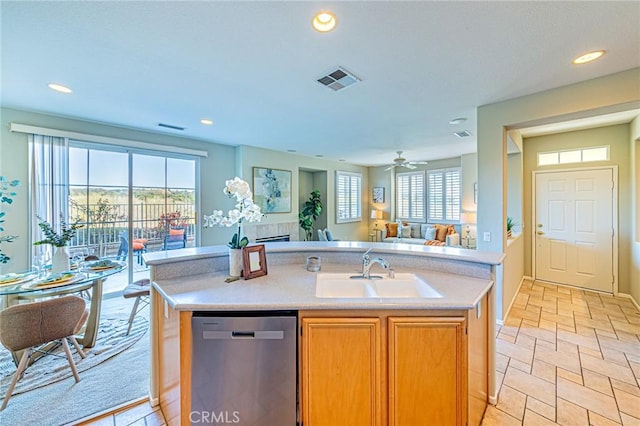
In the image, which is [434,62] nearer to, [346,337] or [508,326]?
[346,337]

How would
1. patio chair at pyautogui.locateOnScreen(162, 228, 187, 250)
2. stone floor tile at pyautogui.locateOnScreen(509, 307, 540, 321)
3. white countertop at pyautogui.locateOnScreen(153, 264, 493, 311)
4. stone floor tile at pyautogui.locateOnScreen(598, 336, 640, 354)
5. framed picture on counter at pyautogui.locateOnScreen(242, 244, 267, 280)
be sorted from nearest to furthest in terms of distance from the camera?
white countertop at pyautogui.locateOnScreen(153, 264, 493, 311) < framed picture on counter at pyautogui.locateOnScreen(242, 244, 267, 280) < stone floor tile at pyautogui.locateOnScreen(598, 336, 640, 354) < stone floor tile at pyautogui.locateOnScreen(509, 307, 540, 321) < patio chair at pyautogui.locateOnScreen(162, 228, 187, 250)

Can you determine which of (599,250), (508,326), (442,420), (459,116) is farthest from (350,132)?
(599,250)

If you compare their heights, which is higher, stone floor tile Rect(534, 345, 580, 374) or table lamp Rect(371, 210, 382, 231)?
table lamp Rect(371, 210, 382, 231)

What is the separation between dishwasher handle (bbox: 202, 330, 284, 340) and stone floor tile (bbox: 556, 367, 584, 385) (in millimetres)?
2523

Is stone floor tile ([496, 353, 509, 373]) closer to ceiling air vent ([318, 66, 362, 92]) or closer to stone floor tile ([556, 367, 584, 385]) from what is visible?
stone floor tile ([556, 367, 584, 385])

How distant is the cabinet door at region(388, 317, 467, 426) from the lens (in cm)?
140

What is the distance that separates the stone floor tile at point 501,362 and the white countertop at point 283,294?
1186mm

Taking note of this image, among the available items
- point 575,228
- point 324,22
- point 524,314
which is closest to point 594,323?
point 524,314

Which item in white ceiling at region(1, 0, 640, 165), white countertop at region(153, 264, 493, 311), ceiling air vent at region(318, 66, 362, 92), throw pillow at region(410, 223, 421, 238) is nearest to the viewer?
white countertop at region(153, 264, 493, 311)

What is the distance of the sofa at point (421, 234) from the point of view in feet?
21.4

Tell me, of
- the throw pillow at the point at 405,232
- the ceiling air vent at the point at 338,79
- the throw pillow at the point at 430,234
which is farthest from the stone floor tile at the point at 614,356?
the throw pillow at the point at 405,232

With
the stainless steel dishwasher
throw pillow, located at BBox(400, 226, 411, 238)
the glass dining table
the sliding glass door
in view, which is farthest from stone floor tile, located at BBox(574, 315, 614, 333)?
the sliding glass door

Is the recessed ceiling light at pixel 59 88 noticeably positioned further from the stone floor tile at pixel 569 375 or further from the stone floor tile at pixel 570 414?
the stone floor tile at pixel 569 375

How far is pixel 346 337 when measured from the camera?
1.40 metres
